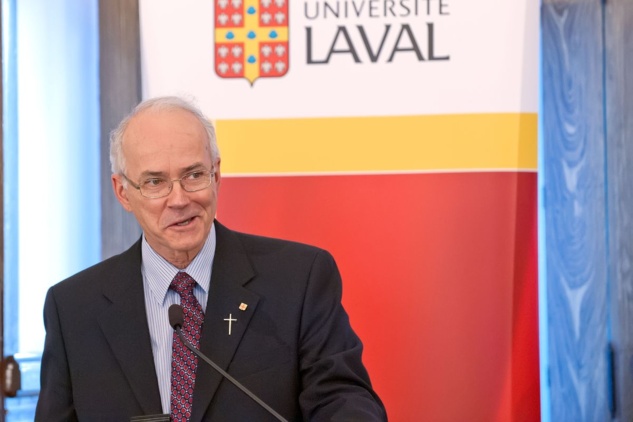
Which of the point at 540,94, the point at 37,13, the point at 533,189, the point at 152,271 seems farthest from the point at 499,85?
the point at 37,13

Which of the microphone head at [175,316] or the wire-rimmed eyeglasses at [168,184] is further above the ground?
the wire-rimmed eyeglasses at [168,184]

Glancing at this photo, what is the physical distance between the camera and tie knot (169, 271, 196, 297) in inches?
82.0

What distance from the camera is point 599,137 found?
2.73 m

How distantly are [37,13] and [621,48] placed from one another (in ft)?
6.92

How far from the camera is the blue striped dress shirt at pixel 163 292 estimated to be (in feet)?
6.71

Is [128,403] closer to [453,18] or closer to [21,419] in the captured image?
[21,419]

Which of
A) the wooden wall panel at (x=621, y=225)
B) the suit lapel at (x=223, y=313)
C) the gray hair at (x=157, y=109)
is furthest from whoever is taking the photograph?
the wooden wall panel at (x=621, y=225)

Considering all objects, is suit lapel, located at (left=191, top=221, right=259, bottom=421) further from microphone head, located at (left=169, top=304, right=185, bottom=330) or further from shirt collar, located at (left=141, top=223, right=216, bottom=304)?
microphone head, located at (left=169, top=304, right=185, bottom=330)

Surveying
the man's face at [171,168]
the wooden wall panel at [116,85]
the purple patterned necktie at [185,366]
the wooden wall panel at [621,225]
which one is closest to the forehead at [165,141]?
the man's face at [171,168]

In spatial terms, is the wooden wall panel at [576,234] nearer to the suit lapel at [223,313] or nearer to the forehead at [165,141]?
the suit lapel at [223,313]

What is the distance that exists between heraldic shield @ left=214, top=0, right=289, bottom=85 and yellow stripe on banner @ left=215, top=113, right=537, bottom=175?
7.1 inches

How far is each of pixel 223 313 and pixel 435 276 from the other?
101 cm

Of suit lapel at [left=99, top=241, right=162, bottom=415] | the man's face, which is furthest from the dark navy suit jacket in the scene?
the man's face

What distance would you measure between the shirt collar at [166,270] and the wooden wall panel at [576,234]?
119cm
